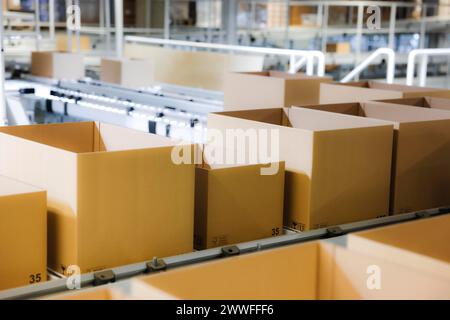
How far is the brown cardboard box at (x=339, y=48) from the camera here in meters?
10.0

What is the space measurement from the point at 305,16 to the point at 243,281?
1129 centimetres

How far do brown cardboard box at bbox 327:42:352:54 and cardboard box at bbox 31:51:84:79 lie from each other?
605cm

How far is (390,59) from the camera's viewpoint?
150 inches

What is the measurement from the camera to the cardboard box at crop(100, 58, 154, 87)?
15.1 ft

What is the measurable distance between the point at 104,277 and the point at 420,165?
1.05 m

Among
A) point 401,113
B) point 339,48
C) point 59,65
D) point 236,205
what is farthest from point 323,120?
point 339,48

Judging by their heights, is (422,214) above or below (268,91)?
below

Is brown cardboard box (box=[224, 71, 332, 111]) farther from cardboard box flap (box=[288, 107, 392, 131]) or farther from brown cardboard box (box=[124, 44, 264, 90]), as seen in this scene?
brown cardboard box (box=[124, 44, 264, 90])

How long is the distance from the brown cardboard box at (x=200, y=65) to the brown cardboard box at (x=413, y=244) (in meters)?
4.14

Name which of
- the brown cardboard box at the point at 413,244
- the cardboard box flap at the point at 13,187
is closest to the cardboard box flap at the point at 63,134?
the cardboard box flap at the point at 13,187

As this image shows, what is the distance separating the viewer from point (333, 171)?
1698 millimetres

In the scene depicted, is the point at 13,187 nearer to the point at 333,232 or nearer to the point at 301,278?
the point at 301,278

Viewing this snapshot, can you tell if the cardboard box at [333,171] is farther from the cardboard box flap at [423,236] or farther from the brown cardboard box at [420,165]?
the cardboard box flap at [423,236]

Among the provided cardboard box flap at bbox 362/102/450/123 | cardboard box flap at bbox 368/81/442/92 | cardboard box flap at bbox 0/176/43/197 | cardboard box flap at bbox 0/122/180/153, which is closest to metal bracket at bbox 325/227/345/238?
cardboard box flap at bbox 0/122/180/153
